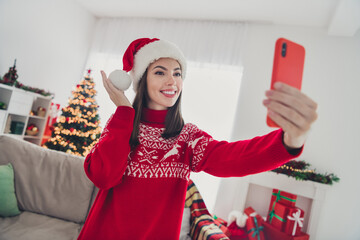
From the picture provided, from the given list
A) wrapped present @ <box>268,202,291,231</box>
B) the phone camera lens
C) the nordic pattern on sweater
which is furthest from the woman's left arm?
wrapped present @ <box>268,202,291,231</box>

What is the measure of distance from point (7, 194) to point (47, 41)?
294cm

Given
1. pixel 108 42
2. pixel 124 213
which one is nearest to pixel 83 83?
pixel 108 42

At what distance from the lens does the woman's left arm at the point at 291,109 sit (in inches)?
17.2

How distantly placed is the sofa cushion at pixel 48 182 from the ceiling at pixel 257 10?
2.81m

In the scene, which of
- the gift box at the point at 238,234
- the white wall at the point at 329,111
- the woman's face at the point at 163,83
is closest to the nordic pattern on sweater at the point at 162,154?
the woman's face at the point at 163,83

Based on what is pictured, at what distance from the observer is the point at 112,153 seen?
2.28ft

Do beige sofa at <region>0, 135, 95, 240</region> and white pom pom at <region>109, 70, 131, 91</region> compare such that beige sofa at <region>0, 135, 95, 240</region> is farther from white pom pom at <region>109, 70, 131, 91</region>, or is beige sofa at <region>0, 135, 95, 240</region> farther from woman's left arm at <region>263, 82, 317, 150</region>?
woman's left arm at <region>263, 82, 317, 150</region>

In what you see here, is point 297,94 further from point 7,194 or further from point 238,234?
point 238,234

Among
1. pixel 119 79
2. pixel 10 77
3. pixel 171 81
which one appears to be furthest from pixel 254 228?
pixel 10 77

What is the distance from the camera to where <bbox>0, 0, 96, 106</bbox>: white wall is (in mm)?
3182

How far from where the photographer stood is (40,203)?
177cm

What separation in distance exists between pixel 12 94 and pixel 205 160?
3.26 metres

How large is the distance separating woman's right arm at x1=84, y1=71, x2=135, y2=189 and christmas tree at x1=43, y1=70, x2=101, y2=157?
287 centimetres

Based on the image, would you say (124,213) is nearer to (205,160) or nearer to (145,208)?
(145,208)
